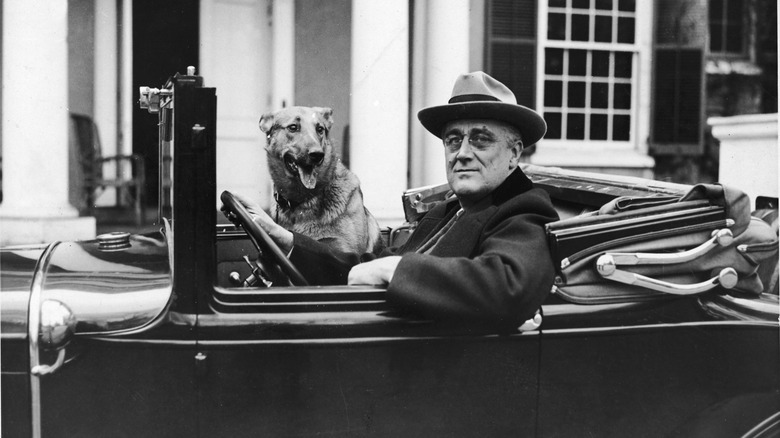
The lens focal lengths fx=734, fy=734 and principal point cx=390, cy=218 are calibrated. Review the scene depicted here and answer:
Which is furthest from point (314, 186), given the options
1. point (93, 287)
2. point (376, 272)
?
point (93, 287)

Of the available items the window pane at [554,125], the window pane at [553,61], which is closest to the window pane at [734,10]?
the window pane at [553,61]

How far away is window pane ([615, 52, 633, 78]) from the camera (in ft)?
29.8

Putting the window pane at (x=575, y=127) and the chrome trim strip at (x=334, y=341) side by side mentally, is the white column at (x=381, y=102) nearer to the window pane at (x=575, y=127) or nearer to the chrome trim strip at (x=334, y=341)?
the window pane at (x=575, y=127)

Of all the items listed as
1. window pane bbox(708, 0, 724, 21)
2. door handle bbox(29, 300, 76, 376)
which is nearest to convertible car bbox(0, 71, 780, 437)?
door handle bbox(29, 300, 76, 376)

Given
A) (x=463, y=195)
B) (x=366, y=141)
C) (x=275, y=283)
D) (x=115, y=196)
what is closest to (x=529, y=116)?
(x=463, y=195)

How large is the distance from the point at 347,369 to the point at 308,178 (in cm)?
189

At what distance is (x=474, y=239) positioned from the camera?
6.24ft

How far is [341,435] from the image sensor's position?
163 cm

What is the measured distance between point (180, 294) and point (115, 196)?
7.09 meters

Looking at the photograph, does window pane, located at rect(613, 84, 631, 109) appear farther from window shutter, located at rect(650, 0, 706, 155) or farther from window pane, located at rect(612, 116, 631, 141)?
window shutter, located at rect(650, 0, 706, 155)

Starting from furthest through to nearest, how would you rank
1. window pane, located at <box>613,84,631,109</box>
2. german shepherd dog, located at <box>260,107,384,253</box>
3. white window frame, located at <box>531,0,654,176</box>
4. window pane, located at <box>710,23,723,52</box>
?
window pane, located at <box>710,23,723,52</box> → window pane, located at <box>613,84,631,109</box> → white window frame, located at <box>531,0,654,176</box> → german shepherd dog, located at <box>260,107,384,253</box>

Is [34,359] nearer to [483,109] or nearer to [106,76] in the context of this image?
[483,109]

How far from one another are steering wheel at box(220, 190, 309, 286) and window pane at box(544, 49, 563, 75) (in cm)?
752

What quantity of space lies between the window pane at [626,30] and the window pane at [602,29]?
15 centimetres
